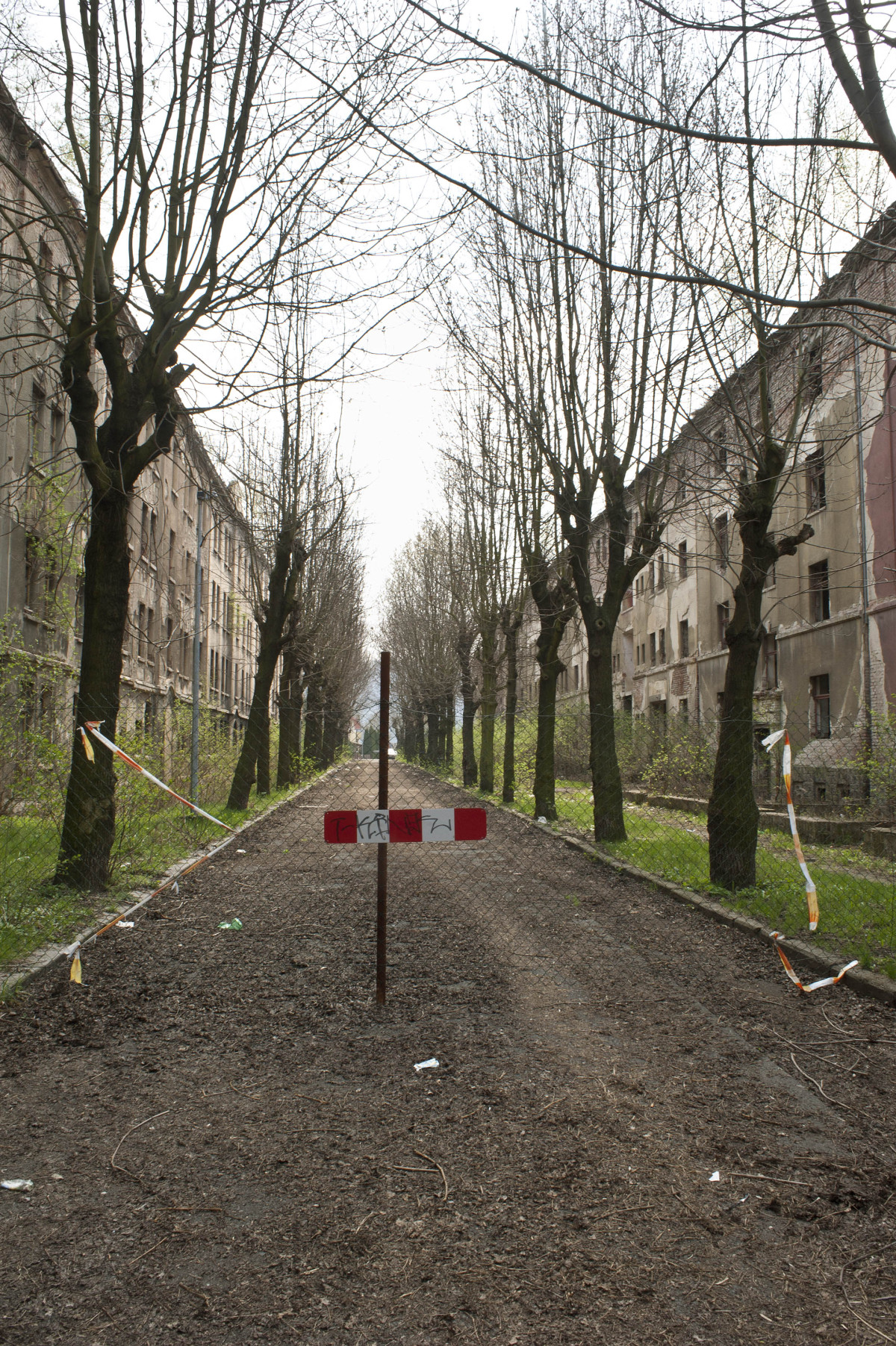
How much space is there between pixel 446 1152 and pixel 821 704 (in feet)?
71.6

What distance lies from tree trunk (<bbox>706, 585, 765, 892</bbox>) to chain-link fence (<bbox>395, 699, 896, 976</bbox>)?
0.28 ft

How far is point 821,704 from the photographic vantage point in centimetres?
2364

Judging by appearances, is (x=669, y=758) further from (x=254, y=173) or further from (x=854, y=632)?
(x=254, y=173)

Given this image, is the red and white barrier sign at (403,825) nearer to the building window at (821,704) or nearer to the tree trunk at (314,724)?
the building window at (821,704)

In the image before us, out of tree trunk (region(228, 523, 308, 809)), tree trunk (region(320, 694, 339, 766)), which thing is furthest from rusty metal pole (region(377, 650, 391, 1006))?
tree trunk (region(320, 694, 339, 766))

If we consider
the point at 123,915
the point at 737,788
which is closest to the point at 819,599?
the point at 737,788

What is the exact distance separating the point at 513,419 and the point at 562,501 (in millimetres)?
3534

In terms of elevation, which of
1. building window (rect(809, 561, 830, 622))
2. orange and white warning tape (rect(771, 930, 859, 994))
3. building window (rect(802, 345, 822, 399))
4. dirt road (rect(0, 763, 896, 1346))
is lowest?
dirt road (rect(0, 763, 896, 1346))

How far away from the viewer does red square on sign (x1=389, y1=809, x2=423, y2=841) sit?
5652 millimetres

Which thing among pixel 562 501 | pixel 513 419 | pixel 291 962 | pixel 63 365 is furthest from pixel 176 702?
pixel 291 962

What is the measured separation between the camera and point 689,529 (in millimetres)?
32375

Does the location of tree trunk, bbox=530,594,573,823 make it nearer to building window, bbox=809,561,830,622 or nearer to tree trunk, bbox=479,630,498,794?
tree trunk, bbox=479,630,498,794

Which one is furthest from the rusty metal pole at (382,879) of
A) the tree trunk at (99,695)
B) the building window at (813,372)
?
the building window at (813,372)

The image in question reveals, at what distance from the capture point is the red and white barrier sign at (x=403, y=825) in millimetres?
5594
